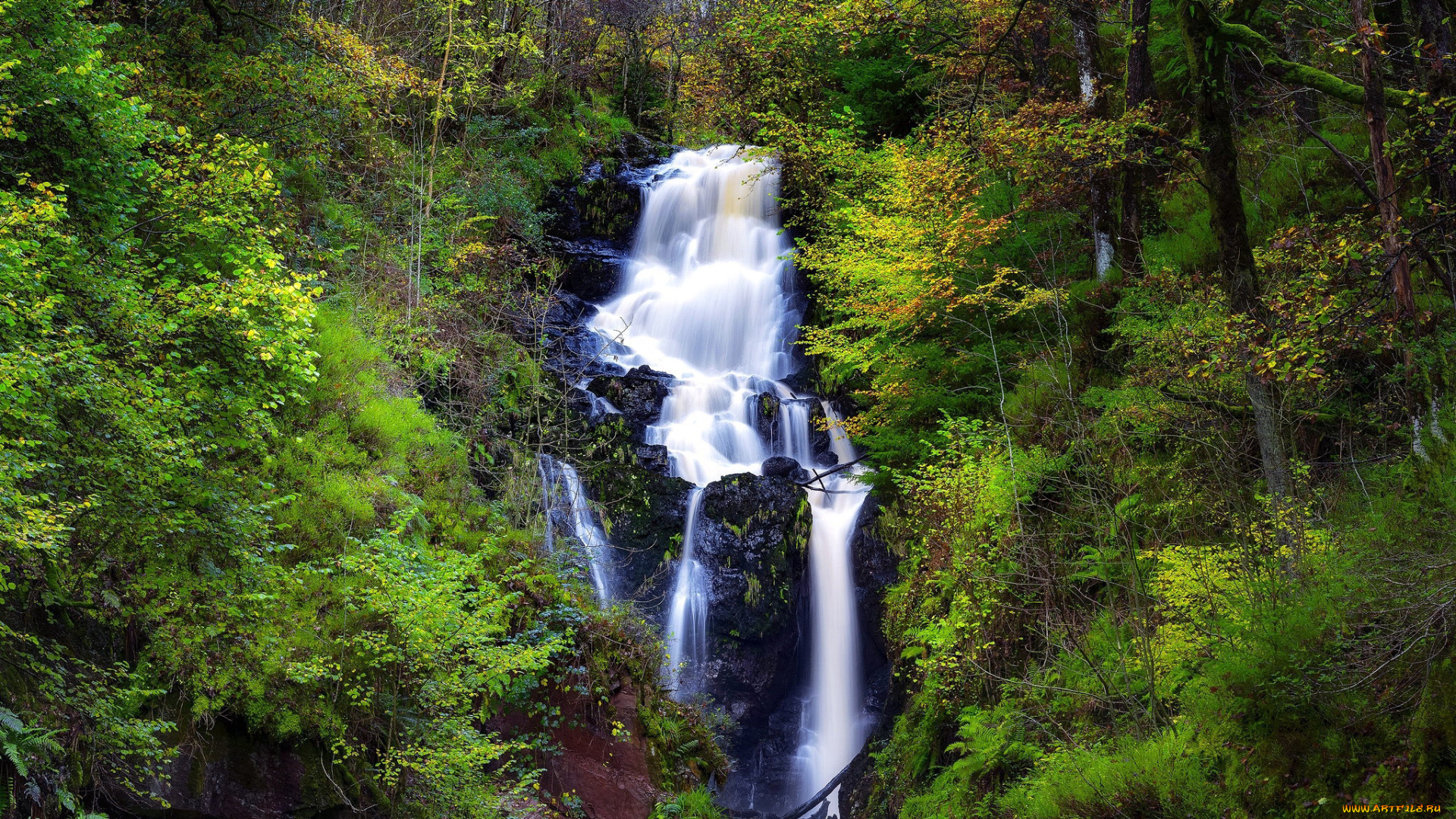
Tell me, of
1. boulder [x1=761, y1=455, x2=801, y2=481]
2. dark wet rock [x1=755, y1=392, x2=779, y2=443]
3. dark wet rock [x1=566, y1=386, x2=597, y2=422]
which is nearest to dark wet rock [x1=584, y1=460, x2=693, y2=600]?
dark wet rock [x1=566, y1=386, x2=597, y2=422]

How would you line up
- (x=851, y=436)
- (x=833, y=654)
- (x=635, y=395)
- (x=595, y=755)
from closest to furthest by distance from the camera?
(x=595, y=755)
(x=851, y=436)
(x=833, y=654)
(x=635, y=395)

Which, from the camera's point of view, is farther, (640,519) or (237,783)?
(640,519)

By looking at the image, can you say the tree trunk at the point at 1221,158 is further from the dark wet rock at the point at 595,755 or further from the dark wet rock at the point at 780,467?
the dark wet rock at the point at 780,467

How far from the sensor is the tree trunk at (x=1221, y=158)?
673 cm

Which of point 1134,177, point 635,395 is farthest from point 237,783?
point 1134,177

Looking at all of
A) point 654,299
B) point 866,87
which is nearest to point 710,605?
point 654,299

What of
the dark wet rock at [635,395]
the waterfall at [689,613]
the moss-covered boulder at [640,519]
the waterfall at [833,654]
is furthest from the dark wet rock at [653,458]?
the waterfall at [833,654]

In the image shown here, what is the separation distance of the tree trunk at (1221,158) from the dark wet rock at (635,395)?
10285 millimetres

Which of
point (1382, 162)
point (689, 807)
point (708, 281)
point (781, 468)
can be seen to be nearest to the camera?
point (1382, 162)

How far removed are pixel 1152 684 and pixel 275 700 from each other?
614 cm

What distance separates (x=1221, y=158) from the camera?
689 cm

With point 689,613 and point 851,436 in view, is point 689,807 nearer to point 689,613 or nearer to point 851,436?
point 689,613

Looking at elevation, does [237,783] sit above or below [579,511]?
below

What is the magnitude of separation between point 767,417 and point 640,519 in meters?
3.56
